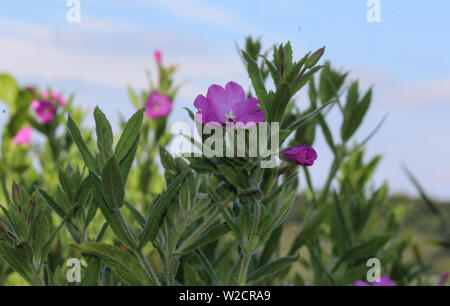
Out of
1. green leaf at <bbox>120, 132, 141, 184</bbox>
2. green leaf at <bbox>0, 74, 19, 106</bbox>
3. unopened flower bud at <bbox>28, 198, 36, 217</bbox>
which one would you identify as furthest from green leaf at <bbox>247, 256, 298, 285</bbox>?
green leaf at <bbox>0, 74, 19, 106</bbox>

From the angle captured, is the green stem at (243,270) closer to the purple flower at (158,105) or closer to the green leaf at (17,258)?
the green leaf at (17,258)

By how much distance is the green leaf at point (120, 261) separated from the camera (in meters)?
0.84

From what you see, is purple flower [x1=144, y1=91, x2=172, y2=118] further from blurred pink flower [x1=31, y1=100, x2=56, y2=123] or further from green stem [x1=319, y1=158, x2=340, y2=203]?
green stem [x1=319, y1=158, x2=340, y2=203]

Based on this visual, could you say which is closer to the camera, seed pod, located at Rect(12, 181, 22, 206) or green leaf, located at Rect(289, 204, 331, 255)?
seed pod, located at Rect(12, 181, 22, 206)

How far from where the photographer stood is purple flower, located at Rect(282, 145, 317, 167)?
2.37ft

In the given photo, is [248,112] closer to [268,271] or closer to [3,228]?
[268,271]

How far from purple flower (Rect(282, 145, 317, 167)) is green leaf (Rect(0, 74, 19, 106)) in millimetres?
2048

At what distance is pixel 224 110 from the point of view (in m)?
0.74

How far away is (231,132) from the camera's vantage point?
73cm

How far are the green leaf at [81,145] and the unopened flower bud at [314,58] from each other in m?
0.36

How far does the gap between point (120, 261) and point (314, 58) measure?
17.1 inches
